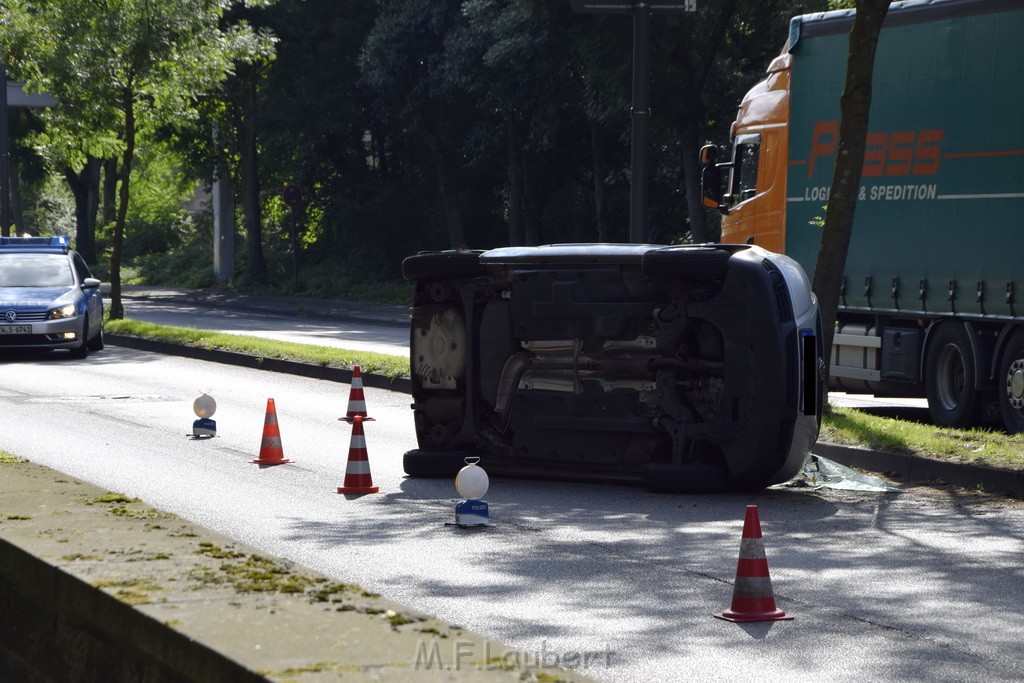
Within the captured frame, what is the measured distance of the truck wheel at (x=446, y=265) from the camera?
35.9ft

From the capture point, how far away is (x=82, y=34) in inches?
1009

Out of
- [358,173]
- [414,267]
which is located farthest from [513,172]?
[414,267]

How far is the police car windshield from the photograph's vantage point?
2250 cm

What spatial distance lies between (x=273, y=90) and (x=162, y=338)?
20290mm

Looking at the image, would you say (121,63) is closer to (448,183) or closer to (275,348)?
(275,348)

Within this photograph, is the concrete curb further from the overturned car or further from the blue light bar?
the blue light bar

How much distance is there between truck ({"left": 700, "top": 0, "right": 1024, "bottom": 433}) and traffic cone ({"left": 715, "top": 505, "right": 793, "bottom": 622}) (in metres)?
7.75

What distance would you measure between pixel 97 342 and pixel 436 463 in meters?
13.5

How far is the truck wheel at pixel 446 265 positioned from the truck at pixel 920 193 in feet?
17.6

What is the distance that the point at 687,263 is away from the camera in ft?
33.1

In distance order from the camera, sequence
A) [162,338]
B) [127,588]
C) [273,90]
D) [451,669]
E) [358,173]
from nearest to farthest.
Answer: [451,669] → [127,588] → [162,338] → [273,90] → [358,173]

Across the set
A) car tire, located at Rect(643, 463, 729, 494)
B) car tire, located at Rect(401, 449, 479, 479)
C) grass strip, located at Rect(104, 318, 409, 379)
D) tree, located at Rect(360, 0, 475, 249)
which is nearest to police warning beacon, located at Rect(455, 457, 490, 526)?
car tire, located at Rect(643, 463, 729, 494)

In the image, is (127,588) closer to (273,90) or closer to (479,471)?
(479,471)

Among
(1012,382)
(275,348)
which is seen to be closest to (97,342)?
(275,348)
